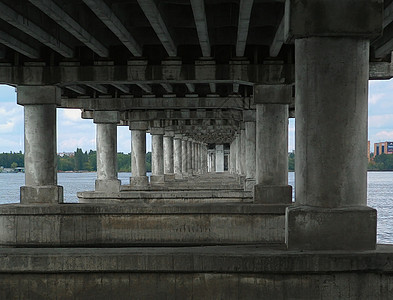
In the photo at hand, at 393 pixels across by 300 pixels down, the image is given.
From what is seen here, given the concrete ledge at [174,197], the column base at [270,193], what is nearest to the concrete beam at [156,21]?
the column base at [270,193]

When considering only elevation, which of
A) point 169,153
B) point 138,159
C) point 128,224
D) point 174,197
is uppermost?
point 169,153

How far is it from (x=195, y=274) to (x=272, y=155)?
12.9m

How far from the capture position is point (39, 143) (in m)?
20.9

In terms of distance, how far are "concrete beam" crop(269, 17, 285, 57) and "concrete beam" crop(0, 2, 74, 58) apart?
7360 millimetres

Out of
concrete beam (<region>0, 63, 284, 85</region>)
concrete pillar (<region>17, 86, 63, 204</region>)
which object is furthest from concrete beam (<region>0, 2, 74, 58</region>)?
concrete pillar (<region>17, 86, 63, 204</region>)

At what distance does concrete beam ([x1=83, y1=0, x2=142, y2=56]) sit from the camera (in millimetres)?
12740

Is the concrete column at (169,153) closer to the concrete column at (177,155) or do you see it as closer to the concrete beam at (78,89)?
the concrete column at (177,155)

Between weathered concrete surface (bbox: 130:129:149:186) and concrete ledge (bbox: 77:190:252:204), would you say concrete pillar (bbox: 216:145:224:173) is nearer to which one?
weathered concrete surface (bbox: 130:129:149:186)

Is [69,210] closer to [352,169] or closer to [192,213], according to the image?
[192,213]

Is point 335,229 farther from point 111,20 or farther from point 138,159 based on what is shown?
point 138,159

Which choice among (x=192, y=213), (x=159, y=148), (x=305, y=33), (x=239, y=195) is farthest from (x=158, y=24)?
(x=159, y=148)

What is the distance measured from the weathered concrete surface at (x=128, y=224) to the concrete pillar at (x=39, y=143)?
183cm


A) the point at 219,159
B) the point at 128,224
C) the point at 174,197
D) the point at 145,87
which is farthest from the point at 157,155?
the point at 219,159

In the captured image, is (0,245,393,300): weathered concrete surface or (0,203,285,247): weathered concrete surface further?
(0,203,285,247): weathered concrete surface
